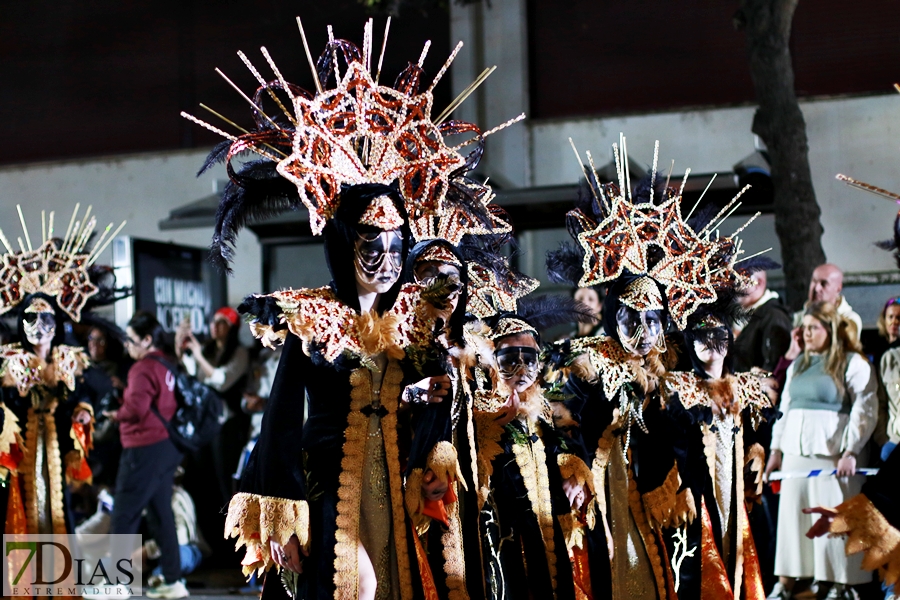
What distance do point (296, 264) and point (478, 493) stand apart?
27.1 feet

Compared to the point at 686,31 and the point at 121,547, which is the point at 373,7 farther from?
the point at 121,547

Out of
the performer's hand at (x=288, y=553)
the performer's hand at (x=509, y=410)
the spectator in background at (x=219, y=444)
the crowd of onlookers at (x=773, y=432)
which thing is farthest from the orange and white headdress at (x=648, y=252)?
the spectator in background at (x=219, y=444)

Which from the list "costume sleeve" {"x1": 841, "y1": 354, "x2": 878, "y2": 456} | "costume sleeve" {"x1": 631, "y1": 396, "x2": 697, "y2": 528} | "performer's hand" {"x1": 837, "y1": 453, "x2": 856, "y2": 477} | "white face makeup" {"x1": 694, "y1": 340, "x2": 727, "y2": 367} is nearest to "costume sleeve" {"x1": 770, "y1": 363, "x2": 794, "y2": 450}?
"costume sleeve" {"x1": 841, "y1": 354, "x2": 878, "y2": 456}

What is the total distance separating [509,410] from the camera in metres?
5.97

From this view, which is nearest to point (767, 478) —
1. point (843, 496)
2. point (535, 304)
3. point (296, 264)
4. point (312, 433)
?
Result: point (843, 496)

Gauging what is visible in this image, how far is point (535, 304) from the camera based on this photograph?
664cm

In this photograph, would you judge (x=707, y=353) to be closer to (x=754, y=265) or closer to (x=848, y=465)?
(x=754, y=265)

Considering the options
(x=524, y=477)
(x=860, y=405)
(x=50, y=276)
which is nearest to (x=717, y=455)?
(x=524, y=477)

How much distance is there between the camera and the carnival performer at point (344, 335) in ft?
14.5

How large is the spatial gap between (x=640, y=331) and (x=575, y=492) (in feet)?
3.12

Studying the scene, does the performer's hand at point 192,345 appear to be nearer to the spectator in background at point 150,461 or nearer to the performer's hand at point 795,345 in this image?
the spectator in background at point 150,461

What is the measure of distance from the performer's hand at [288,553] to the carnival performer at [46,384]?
4.12 metres

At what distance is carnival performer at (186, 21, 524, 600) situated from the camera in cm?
443

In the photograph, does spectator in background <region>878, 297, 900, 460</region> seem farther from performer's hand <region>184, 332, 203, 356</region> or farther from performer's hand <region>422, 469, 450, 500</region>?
performer's hand <region>184, 332, 203, 356</region>
